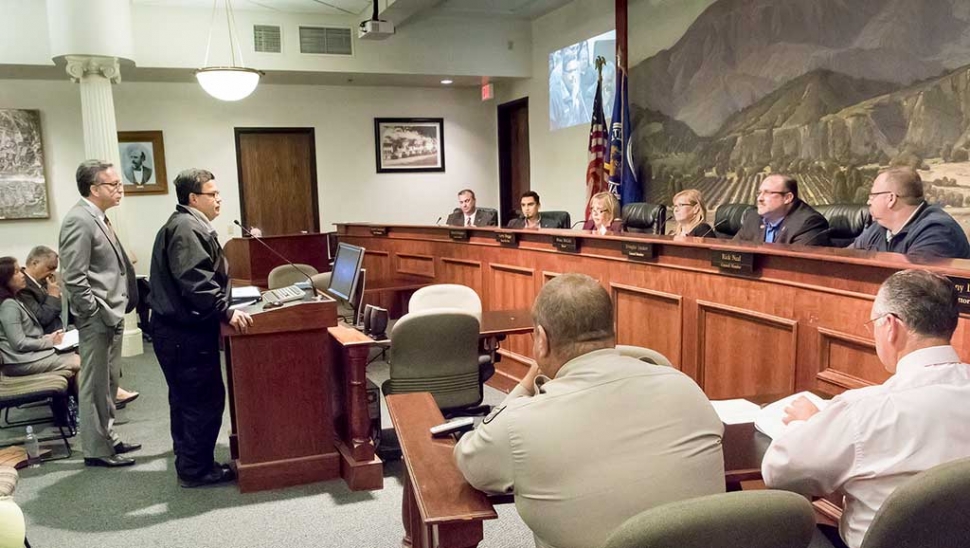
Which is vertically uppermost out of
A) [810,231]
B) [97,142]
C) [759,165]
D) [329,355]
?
[97,142]

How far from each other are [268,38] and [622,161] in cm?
383

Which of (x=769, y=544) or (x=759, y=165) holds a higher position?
(x=759, y=165)

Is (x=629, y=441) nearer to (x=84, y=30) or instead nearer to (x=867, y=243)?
(x=867, y=243)

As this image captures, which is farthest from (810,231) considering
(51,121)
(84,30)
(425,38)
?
(51,121)

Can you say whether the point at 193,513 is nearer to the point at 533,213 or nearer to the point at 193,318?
the point at 193,318

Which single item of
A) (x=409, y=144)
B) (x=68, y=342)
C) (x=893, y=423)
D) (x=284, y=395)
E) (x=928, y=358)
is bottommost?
Result: (x=284, y=395)

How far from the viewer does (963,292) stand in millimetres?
2020

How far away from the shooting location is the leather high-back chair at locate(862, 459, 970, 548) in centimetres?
123

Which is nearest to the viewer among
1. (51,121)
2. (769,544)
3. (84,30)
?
(769,544)

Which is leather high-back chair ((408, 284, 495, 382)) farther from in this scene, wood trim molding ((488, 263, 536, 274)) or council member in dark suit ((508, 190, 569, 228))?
council member in dark suit ((508, 190, 569, 228))

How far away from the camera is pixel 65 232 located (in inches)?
131

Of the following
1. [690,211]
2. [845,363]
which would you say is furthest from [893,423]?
[690,211]

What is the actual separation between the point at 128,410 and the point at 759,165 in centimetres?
483

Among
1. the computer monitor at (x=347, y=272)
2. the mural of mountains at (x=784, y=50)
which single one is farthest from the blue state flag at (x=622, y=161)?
the computer monitor at (x=347, y=272)
